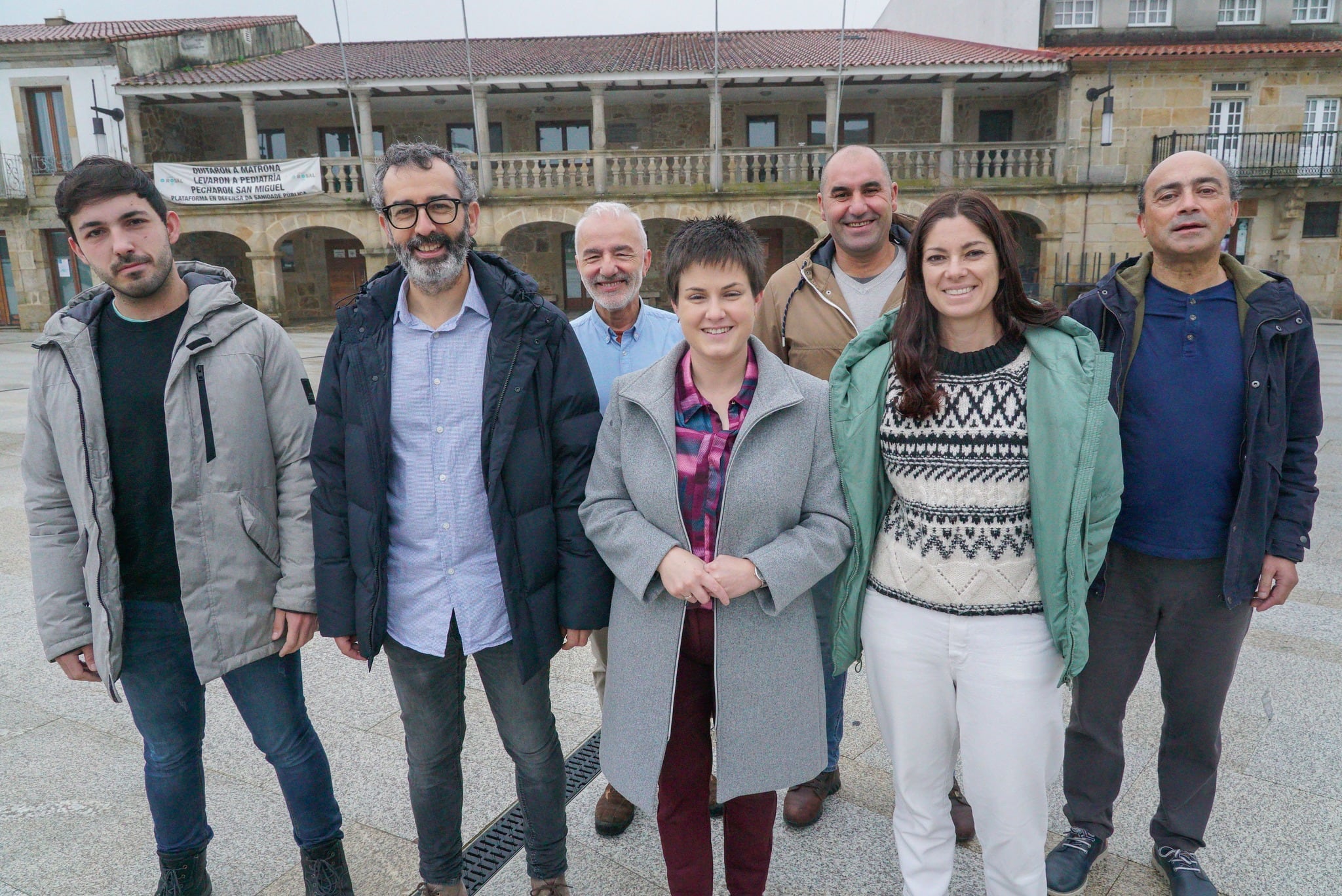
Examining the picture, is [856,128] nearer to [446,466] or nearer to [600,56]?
[600,56]

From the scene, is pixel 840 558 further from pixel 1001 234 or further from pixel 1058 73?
pixel 1058 73

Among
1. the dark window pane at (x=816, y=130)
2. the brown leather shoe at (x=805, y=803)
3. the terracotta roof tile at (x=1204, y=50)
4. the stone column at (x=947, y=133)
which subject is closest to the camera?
the brown leather shoe at (x=805, y=803)

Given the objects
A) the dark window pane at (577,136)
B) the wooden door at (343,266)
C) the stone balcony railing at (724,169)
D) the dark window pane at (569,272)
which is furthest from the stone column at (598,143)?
the wooden door at (343,266)

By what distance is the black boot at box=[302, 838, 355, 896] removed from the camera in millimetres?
2092

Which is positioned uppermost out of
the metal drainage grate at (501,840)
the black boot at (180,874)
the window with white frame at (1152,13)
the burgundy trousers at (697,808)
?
the window with white frame at (1152,13)

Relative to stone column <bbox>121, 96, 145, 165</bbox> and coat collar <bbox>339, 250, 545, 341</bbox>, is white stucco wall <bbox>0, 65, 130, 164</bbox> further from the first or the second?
coat collar <bbox>339, 250, 545, 341</bbox>

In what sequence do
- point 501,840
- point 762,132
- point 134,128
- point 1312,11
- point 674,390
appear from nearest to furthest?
point 674,390 → point 501,840 → point 134,128 → point 1312,11 → point 762,132

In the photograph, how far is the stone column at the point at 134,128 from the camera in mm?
18656

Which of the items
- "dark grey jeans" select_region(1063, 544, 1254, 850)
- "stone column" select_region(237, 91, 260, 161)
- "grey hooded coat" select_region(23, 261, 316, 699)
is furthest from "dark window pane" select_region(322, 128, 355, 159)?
"dark grey jeans" select_region(1063, 544, 1254, 850)

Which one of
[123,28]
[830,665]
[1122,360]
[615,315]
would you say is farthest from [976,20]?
[830,665]

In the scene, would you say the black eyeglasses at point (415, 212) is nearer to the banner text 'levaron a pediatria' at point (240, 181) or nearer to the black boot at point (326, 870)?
the black boot at point (326, 870)

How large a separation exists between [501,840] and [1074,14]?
71.3 feet

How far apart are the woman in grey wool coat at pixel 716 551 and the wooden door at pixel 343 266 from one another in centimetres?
2188

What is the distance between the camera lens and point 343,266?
72.3ft
